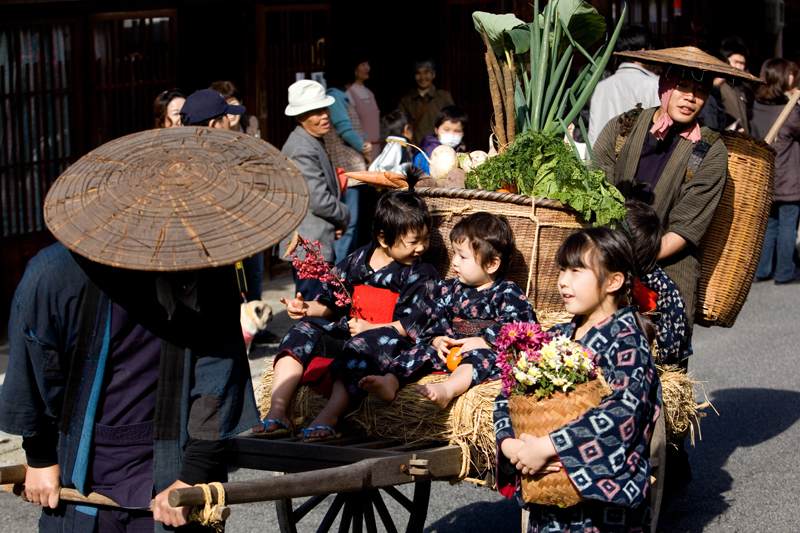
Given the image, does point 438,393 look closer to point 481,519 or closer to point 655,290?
point 655,290

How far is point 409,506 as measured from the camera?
3.99 meters

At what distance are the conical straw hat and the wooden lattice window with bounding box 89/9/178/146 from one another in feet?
15.7

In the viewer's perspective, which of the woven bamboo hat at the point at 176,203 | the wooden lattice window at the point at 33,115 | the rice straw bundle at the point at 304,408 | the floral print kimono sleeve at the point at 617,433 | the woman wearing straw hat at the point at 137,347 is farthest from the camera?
the wooden lattice window at the point at 33,115

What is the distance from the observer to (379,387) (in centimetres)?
338

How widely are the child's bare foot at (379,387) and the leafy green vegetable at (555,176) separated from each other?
1.09m

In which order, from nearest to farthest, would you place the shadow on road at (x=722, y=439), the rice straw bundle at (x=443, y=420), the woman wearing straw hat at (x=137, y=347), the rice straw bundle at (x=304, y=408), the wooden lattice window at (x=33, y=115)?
the woman wearing straw hat at (x=137, y=347), the rice straw bundle at (x=443, y=420), the rice straw bundle at (x=304, y=408), the shadow on road at (x=722, y=439), the wooden lattice window at (x=33, y=115)

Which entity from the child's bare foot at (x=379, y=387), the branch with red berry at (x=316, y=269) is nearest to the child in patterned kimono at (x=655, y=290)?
the child's bare foot at (x=379, y=387)

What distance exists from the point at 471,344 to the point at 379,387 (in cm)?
50

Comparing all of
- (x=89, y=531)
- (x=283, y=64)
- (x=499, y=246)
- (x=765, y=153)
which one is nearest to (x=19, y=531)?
(x=89, y=531)

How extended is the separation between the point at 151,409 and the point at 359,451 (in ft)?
2.40

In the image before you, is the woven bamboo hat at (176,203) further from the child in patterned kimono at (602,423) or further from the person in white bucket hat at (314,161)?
the person in white bucket hat at (314,161)

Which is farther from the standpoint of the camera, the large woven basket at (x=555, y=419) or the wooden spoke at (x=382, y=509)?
the wooden spoke at (x=382, y=509)

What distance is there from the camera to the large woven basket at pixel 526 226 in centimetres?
385

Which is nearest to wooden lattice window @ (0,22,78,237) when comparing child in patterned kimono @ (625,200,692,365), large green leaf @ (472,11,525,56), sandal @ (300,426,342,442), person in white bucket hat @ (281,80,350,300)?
person in white bucket hat @ (281,80,350,300)
